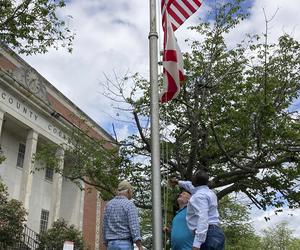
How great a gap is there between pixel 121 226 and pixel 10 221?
16056mm

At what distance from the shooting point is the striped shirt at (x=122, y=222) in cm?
626

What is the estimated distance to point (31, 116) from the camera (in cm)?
2811

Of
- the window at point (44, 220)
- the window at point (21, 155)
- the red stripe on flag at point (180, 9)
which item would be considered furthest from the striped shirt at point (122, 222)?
the window at point (44, 220)

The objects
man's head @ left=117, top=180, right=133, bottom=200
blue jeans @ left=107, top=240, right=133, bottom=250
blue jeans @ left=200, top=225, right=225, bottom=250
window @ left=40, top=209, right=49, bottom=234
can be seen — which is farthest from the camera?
window @ left=40, top=209, right=49, bottom=234

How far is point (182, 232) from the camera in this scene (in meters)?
6.07

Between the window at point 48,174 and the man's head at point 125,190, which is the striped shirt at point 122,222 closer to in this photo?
the man's head at point 125,190

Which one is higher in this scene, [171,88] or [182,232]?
[171,88]

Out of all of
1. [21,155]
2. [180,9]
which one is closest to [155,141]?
[180,9]

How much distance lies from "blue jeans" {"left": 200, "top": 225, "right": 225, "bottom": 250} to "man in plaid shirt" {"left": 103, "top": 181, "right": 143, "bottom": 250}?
1.01 m

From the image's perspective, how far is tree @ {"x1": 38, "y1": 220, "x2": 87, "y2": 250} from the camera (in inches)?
982

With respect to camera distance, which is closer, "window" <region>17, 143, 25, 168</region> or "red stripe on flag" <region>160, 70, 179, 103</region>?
"red stripe on flag" <region>160, 70, 179, 103</region>

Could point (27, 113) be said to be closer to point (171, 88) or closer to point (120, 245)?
point (171, 88)

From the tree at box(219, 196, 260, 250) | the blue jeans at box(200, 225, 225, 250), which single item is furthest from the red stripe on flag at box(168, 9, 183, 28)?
the tree at box(219, 196, 260, 250)

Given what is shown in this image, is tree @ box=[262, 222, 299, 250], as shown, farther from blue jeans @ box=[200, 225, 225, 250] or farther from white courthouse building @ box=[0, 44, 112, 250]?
blue jeans @ box=[200, 225, 225, 250]
